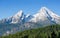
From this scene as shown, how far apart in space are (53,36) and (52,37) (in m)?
3.61

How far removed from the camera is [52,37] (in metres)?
180

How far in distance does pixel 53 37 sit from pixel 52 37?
8.16ft

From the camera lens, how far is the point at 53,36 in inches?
7210

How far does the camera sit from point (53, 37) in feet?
597

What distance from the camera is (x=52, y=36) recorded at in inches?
7156

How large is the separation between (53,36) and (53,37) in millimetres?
1345

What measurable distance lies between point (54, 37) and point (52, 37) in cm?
292

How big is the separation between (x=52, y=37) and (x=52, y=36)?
211 cm

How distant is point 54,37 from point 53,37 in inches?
32.1

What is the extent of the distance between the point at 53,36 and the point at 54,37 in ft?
4.95

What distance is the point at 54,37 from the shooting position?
597 ft

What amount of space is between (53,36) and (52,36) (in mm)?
1680
